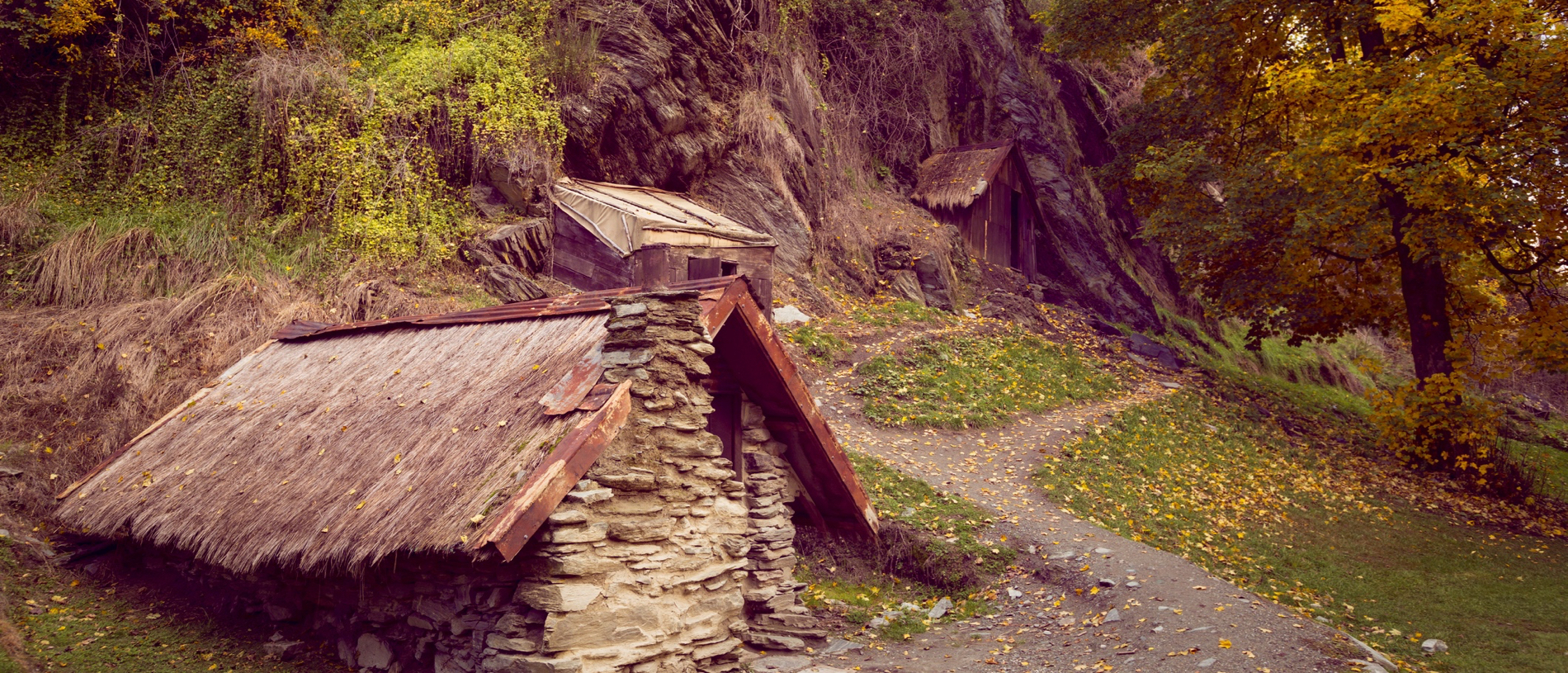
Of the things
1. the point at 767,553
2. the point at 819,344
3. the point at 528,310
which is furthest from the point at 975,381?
the point at 528,310

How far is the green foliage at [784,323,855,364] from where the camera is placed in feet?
56.9

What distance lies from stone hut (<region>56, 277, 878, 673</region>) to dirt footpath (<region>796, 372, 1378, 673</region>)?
60.2 inches

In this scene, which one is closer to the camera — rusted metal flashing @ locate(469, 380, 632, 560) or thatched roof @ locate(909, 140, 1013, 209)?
rusted metal flashing @ locate(469, 380, 632, 560)

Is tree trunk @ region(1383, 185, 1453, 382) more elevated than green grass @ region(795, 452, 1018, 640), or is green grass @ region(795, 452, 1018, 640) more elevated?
tree trunk @ region(1383, 185, 1453, 382)

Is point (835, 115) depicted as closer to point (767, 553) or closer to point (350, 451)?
point (767, 553)

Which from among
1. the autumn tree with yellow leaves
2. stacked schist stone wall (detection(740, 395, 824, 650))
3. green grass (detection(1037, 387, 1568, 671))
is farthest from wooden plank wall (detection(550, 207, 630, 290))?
the autumn tree with yellow leaves

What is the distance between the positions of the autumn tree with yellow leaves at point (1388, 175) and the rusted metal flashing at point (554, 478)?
41.3 ft

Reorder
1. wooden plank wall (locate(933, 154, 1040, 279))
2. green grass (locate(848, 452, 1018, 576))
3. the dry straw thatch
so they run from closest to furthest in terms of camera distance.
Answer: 1. the dry straw thatch
2. green grass (locate(848, 452, 1018, 576))
3. wooden plank wall (locate(933, 154, 1040, 279))

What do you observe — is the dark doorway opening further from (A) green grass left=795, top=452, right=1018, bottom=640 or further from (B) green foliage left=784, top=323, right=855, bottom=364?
(A) green grass left=795, top=452, right=1018, bottom=640

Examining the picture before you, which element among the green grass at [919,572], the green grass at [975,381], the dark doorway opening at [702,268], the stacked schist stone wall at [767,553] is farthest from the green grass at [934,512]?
the dark doorway opening at [702,268]

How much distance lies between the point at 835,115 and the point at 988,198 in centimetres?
486

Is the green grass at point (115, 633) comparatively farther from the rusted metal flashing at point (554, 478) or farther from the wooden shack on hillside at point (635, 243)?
the wooden shack on hillside at point (635, 243)

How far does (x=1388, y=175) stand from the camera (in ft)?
45.9

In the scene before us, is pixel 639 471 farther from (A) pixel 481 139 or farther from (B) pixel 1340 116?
(B) pixel 1340 116
